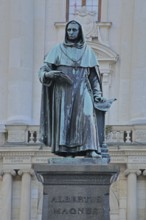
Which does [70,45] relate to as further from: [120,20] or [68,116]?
[120,20]

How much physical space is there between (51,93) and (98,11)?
21.2 m

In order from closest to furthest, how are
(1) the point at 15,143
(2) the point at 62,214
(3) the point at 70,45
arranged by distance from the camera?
(2) the point at 62,214 → (3) the point at 70,45 → (1) the point at 15,143

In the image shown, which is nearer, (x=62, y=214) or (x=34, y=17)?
(x=62, y=214)

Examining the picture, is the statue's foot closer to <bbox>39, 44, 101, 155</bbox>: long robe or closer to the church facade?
<bbox>39, 44, 101, 155</bbox>: long robe

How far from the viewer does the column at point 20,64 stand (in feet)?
101

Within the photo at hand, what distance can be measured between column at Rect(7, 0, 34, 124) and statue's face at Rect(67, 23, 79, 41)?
752 inches

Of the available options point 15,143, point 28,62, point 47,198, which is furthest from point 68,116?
point 28,62

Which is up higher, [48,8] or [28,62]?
[48,8]

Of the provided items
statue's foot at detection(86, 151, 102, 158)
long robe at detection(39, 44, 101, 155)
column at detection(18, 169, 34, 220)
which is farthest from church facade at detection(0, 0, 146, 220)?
statue's foot at detection(86, 151, 102, 158)

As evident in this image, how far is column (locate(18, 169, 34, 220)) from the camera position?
28797 millimetres

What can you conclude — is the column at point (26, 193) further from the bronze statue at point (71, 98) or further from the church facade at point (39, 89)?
the bronze statue at point (71, 98)

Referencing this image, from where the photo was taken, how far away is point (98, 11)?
32156 millimetres

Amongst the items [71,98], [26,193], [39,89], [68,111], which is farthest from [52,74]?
[39,89]

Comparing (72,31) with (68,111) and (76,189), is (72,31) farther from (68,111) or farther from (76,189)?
(76,189)
